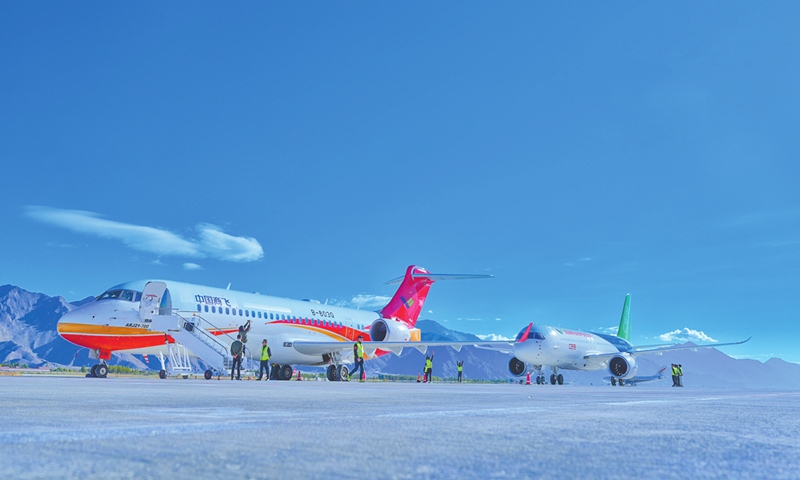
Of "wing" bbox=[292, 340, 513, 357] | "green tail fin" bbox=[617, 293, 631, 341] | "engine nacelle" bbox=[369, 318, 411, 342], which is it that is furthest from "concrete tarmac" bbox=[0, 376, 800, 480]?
"green tail fin" bbox=[617, 293, 631, 341]

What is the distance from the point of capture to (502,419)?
4023 mm

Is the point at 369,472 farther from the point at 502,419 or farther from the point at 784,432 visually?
the point at 784,432

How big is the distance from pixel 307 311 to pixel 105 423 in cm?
2583

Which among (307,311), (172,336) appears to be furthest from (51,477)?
(307,311)

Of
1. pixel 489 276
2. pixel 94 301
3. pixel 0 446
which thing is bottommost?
pixel 0 446

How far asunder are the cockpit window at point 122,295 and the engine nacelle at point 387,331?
40.1 ft

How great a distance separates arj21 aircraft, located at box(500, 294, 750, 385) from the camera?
3641 cm

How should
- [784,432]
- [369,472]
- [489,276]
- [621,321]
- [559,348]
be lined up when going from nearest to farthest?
[369,472], [784,432], [489,276], [559,348], [621,321]

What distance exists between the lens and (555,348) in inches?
1437

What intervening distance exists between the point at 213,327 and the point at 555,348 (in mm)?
20667

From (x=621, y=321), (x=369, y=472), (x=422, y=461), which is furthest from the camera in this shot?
(x=621, y=321)

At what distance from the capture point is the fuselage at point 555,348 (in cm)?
3628

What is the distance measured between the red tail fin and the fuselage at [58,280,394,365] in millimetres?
3451

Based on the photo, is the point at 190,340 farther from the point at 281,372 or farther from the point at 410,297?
the point at 410,297
